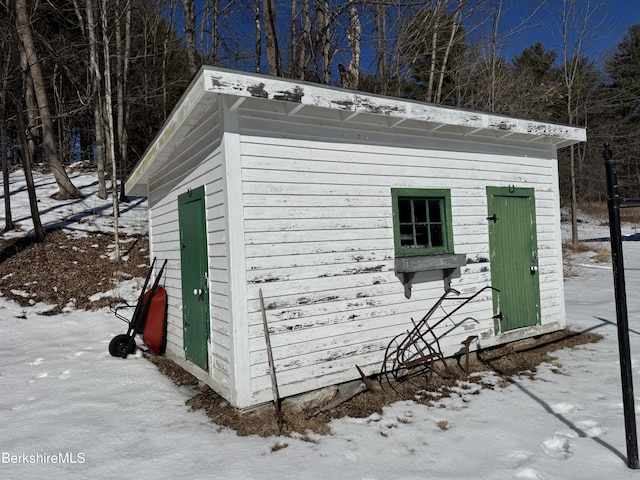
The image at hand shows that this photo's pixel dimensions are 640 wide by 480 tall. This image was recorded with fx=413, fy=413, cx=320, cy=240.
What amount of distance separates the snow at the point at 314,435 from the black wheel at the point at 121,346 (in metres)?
0.13

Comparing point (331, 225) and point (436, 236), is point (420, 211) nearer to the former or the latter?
point (436, 236)

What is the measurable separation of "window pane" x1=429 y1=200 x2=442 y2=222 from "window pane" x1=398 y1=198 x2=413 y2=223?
0.33m

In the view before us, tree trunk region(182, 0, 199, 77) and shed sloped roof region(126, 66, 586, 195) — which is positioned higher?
tree trunk region(182, 0, 199, 77)

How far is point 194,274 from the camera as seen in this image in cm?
464

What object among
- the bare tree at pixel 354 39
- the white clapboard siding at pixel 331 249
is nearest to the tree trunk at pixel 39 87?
the bare tree at pixel 354 39

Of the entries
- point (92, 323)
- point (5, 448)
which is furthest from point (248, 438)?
point (92, 323)

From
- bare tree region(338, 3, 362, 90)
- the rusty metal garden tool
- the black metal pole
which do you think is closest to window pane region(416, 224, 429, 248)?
the rusty metal garden tool

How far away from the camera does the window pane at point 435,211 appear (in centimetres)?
485

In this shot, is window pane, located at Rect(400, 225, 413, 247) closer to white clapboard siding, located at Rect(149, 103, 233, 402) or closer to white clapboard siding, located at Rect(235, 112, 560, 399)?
white clapboard siding, located at Rect(235, 112, 560, 399)

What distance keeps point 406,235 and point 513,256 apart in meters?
1.83

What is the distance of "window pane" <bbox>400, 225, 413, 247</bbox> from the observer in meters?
4.62

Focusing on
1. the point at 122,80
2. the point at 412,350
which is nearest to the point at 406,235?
the point at 412,350

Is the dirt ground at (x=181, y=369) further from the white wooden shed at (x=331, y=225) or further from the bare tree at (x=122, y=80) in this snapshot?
the bare tree at (x=122, y=80)

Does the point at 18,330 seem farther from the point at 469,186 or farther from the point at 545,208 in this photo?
the point at 545,208
